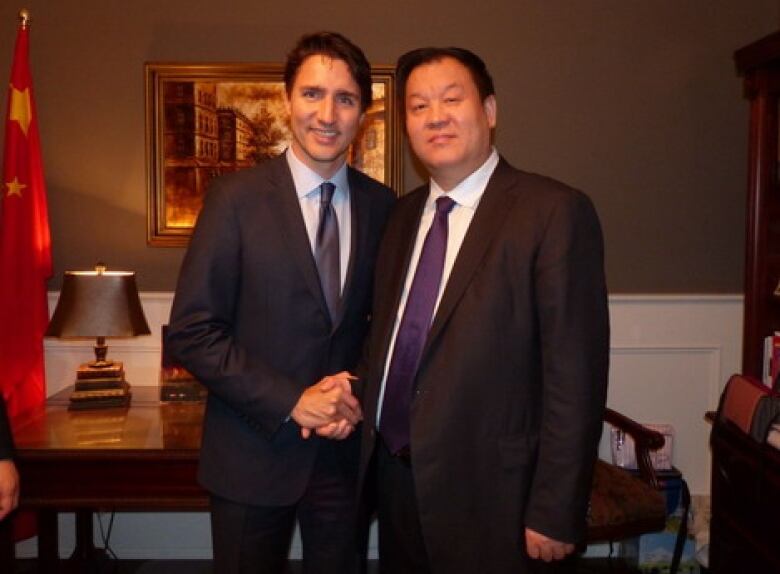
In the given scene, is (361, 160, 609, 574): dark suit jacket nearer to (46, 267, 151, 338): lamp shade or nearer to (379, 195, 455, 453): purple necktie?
(379, 195, 455, 453): purple necktie

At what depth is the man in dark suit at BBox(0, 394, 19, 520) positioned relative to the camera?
1665mm

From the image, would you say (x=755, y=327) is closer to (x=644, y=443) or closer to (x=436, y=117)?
(x=644, y=443)

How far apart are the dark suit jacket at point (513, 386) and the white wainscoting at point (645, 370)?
181 centimetres

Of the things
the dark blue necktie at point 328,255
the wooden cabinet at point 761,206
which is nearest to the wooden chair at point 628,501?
the wooden cabinet at point 761,206

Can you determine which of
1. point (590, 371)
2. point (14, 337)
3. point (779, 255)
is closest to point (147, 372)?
point (14, 337)

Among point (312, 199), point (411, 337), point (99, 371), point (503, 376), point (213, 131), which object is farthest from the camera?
point (213, 131)

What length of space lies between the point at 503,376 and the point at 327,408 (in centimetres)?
39

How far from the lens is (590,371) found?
4.95 feet

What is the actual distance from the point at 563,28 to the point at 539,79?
0.23m

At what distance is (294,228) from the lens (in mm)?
1737

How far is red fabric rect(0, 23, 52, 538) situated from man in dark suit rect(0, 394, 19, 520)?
1.27 m

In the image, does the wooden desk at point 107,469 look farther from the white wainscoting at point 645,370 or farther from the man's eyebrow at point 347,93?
the man's eyebrow at point 347,93

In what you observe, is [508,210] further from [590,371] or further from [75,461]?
[75,461]

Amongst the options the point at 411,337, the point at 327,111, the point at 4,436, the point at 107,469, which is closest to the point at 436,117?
the point at 327,111
